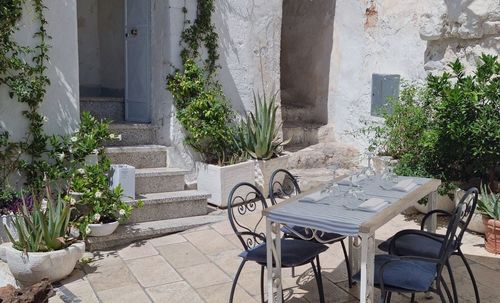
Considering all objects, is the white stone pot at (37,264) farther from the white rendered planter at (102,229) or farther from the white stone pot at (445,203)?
the white stone pot at (445,203)

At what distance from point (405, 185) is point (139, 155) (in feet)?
9.89

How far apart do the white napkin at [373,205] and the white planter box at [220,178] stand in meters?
2.72

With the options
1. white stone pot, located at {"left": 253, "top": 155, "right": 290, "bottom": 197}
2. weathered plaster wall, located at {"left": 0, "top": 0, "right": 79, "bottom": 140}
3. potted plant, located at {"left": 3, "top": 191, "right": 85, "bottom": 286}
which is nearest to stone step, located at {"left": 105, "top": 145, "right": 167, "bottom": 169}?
weathered plaster wall, located at {"left": 0, "top": 0, "right": 79, "bottom": 140}

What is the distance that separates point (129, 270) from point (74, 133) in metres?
1.45

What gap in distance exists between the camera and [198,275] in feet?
12.1

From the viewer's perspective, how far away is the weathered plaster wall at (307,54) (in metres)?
7.55

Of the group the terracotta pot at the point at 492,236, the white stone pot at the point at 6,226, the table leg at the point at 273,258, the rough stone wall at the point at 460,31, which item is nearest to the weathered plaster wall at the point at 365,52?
the rough stone wall at the point at 460,31

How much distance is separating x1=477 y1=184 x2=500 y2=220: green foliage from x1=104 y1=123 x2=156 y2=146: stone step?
11.1 ft

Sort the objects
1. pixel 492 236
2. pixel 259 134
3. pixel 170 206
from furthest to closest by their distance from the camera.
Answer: pixel 259 134 < pixel 170 206 < pixel 492 236

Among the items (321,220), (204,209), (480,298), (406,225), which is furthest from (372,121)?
(321,220)

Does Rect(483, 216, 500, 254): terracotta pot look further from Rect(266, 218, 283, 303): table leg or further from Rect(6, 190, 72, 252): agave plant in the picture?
Rect(6, 190, 72, 252): agave plant

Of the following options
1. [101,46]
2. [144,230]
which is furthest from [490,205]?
[101,46]

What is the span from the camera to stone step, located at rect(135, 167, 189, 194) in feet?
16.1

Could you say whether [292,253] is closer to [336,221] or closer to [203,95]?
[336,221]
